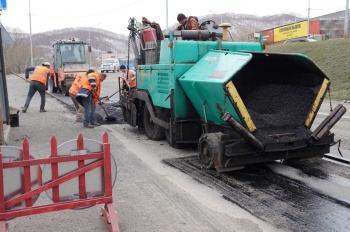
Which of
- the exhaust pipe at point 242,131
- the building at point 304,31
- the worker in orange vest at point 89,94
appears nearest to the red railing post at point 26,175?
the exhaust pipe at point 242,131

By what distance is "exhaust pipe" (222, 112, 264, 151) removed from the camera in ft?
15.4

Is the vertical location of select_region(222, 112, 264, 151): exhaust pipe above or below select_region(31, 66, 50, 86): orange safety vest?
below

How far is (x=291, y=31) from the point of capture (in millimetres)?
37406

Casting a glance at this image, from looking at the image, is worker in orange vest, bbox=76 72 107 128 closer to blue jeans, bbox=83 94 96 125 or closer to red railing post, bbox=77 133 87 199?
blue jeans, bbox=83 94 96 125

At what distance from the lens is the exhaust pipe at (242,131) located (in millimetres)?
4699

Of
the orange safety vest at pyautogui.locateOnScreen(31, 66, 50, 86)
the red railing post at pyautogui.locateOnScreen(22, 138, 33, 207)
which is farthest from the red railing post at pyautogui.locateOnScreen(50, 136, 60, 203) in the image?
the orange safety vest at pyautogui.locateOnScreen(31, 66, 50, 86)

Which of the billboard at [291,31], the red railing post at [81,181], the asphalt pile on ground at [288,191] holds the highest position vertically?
the billboard at [291,31]

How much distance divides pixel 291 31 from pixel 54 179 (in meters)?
37.3

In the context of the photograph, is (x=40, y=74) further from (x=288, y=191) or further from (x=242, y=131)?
(x=288, y=191)

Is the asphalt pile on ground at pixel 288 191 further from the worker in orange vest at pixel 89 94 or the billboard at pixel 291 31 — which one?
the billboard at pixel 291 31

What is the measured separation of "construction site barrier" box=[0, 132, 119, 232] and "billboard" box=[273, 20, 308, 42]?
35.9m

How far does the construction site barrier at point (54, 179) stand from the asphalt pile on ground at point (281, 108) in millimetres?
2453

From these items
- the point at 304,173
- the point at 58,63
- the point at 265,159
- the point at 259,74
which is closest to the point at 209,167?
the point at 265,159

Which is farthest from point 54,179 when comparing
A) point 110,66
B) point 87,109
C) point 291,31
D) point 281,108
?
point 291,31
